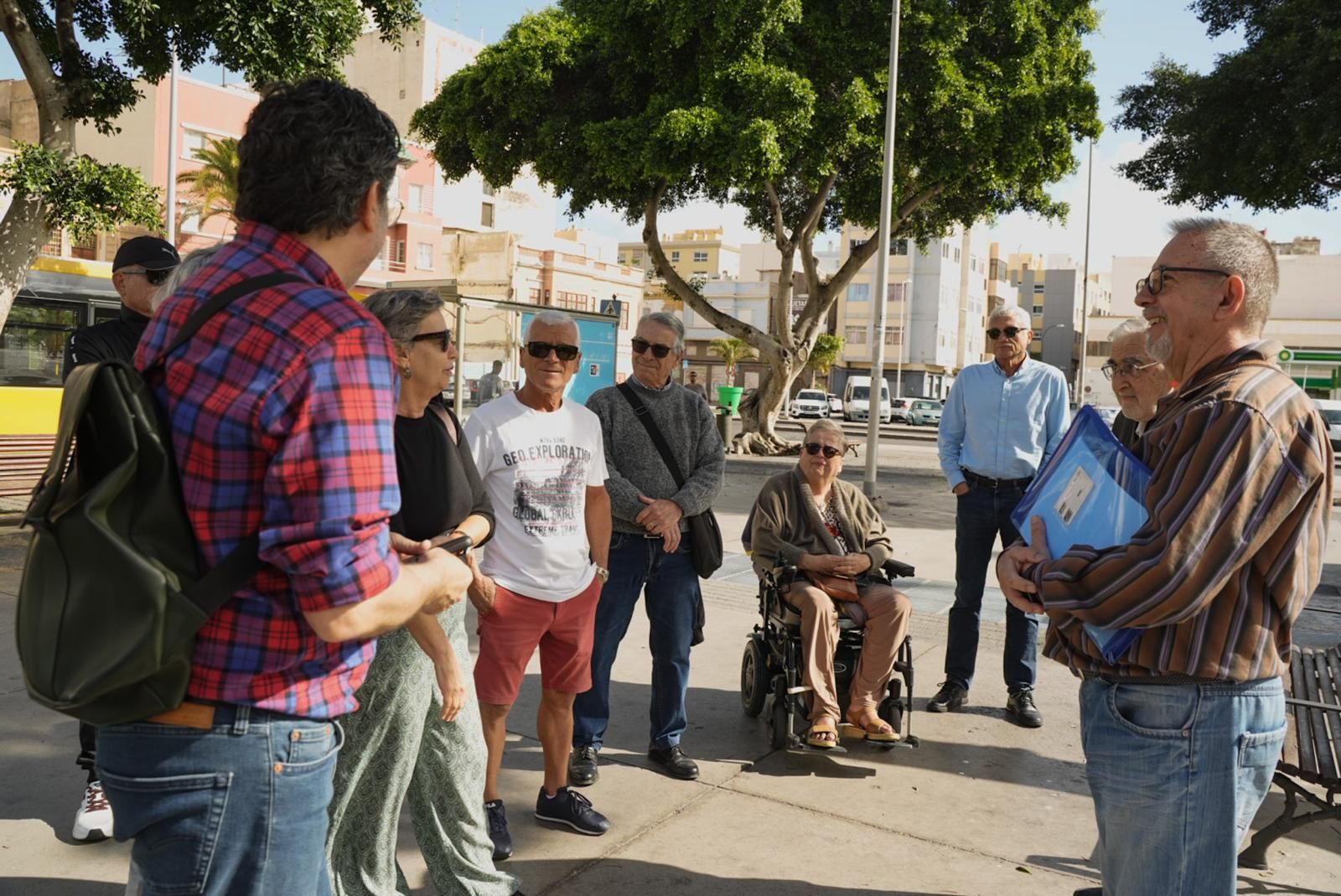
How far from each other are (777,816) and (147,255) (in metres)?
3.11

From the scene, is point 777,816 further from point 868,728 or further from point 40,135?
point 40,135

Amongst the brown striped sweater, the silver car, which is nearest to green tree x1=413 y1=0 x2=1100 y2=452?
the brown striped sweater

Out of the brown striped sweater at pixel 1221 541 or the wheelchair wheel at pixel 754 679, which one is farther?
the wheelchair wheel at pixel 754 679

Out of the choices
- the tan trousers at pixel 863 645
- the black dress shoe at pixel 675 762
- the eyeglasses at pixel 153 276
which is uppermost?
the eyeglasses at pixel 153 276

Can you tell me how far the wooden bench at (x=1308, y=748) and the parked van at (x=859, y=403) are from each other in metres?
42.4

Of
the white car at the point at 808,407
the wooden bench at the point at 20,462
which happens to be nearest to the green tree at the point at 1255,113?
the wooden bench at the point at 20,462

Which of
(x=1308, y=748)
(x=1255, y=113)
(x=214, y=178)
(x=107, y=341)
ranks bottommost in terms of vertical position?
(x=1308, y=748)

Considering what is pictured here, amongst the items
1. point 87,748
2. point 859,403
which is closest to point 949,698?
point 87,748

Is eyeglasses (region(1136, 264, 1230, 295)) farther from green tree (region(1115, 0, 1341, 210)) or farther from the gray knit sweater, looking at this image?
green tree (region(1115, 0, 1341, 210))

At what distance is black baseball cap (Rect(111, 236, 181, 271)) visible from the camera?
369 cm

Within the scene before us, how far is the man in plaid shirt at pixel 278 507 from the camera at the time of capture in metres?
1.55

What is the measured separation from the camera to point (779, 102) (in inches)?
690

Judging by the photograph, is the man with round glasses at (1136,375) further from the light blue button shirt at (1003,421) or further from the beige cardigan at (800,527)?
the beige cardigan at (800,527)

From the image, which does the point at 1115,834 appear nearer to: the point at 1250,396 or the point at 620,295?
the point at 1250,396
